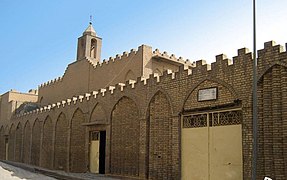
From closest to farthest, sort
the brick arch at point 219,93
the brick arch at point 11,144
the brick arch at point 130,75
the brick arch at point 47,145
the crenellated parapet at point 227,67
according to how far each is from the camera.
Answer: the crenellated parapet at point 227,67 → the brick arch at point 219,93 → the brick arch at point 130,75 → the brick arch at point 47,145 → the brick arch at point 11,144

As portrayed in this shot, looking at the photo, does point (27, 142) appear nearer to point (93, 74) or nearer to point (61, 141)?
point (61, 141)

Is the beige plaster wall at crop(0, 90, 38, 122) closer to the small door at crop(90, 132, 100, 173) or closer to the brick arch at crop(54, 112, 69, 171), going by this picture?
the brick arch at crop(54, 112, 69, 171)

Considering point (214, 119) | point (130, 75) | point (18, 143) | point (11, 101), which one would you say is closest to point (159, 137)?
point (214, 119)

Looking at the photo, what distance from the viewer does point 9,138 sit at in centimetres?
3659

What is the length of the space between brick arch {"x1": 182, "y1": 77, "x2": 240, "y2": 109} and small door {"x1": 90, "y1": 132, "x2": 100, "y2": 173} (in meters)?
7.85

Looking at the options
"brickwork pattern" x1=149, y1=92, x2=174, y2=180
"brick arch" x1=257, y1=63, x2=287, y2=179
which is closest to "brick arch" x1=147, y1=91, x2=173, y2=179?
"brickwork pattern" x1=149, y1=92, x2=174, y2=180

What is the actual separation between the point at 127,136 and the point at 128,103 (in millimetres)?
1650

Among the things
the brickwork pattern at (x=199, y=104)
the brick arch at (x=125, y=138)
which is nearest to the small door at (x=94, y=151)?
the brickwork pattern at (x=199, y=104)

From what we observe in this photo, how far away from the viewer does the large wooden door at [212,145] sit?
40.2 feet

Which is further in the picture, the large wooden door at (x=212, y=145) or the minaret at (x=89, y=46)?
the minaret at (x=89, y=46)

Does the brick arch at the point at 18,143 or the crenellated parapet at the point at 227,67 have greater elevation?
the crenellated parapet at the point at 227,67

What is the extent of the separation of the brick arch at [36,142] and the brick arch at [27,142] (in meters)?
1.09

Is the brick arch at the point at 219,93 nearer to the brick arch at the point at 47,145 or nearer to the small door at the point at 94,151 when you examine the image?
the small door at the point at 94,151

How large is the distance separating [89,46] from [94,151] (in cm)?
1172
